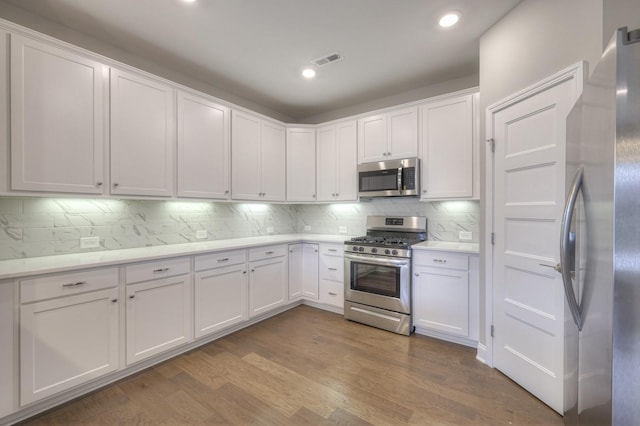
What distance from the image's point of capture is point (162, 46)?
8.35ft

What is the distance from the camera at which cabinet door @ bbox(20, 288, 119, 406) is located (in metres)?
1.69

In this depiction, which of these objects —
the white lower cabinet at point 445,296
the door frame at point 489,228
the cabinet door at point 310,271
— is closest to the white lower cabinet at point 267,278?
the cabinet door at point 310,271

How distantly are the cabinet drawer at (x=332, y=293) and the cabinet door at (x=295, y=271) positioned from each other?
33 cm

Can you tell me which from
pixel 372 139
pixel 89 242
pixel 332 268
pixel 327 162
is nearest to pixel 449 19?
pixel 372 139

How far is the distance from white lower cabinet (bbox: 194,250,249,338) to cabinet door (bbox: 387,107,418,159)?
2199mm

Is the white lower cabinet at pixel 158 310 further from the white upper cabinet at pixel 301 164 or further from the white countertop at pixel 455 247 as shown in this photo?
the white countertop at pixel 455 247

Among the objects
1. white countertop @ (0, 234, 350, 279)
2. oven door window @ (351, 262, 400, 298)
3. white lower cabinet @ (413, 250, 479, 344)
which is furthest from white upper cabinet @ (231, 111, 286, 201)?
white lower cabinet @ (413, 250, 479, 344)

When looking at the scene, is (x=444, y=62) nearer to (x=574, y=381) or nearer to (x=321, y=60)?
(x=321, y=60)

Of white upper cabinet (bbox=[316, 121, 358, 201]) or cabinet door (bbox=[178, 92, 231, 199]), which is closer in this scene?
cabinet door (bbox=[178, 92, 231, 199])

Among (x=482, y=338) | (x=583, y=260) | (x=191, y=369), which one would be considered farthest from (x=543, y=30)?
(x=191, y=369)

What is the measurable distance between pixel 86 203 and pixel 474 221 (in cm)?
391

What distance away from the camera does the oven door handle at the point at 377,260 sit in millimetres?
2909

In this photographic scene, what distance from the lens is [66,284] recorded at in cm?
182

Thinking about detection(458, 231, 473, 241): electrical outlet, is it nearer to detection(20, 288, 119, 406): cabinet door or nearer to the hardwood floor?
the hardwood floor
